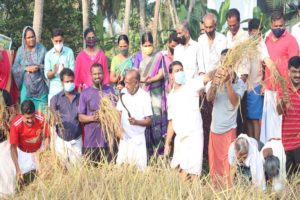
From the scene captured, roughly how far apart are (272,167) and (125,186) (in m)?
1.56

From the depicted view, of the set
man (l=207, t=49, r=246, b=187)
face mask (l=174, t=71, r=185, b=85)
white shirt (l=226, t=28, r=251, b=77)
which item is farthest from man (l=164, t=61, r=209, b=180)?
white shirt (l=226, t=28, r=251, b=77)

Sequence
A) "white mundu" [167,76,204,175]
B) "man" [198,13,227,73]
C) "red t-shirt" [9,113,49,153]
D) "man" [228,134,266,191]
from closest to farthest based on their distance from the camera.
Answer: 1. "man" [228,134,266,191]
2. "red t-shirt" [9,113,49,153]
3. "white mundu" [167,76,204,175]
4. "man" [198,13,227,73]

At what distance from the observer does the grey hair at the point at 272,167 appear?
6.04 metres

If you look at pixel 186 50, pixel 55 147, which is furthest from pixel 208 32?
pixel 55 147

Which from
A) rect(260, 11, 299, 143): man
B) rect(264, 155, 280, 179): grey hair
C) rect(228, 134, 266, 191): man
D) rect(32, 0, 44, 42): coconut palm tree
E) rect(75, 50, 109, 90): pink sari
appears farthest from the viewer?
rect(32, 0, 44, 42): coconut palm tree

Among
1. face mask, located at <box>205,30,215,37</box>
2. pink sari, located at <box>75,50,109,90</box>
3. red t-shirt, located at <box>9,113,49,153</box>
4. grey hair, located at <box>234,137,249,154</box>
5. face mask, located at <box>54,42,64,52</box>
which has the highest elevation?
face mask, located at <box>205,30,215,37</box>

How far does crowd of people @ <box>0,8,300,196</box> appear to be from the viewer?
616 centimetres

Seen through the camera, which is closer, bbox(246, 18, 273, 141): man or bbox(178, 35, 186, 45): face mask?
bbox(246, 18, 273, 141): man

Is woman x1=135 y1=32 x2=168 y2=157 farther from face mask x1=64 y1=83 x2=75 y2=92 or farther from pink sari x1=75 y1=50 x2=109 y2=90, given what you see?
face mask x1=64 y1=83 x2=75 y2=92

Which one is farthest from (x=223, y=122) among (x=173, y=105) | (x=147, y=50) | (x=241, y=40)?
(x=147, y=50)

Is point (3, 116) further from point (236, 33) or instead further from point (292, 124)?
point (292, 124)

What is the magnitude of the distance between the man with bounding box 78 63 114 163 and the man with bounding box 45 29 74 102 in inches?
32.7

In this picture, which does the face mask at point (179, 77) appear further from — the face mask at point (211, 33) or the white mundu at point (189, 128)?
the face mask at point (211, 33)

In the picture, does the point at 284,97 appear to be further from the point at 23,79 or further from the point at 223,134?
the point at 23,79
